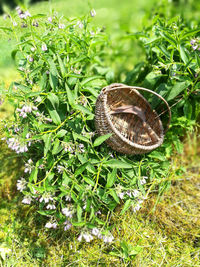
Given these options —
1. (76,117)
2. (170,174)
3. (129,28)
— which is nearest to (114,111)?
(76,117)

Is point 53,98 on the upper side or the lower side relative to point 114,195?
upper

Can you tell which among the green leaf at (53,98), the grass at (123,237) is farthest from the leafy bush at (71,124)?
the grass at (123,237)

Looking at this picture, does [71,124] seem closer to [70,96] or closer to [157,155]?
[70,96]

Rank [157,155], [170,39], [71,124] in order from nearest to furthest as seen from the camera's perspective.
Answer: [71,124] < [170,39] < [157,155]

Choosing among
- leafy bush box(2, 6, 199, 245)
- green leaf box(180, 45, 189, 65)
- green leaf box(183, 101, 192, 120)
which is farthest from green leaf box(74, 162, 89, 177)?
green leaf box(180, 45, 189, 65)

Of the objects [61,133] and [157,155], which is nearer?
[61,133]

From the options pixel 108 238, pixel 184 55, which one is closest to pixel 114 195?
pixel 108 238

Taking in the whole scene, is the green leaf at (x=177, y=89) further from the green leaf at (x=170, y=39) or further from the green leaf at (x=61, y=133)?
the green leaf at (x=61, y=133)
